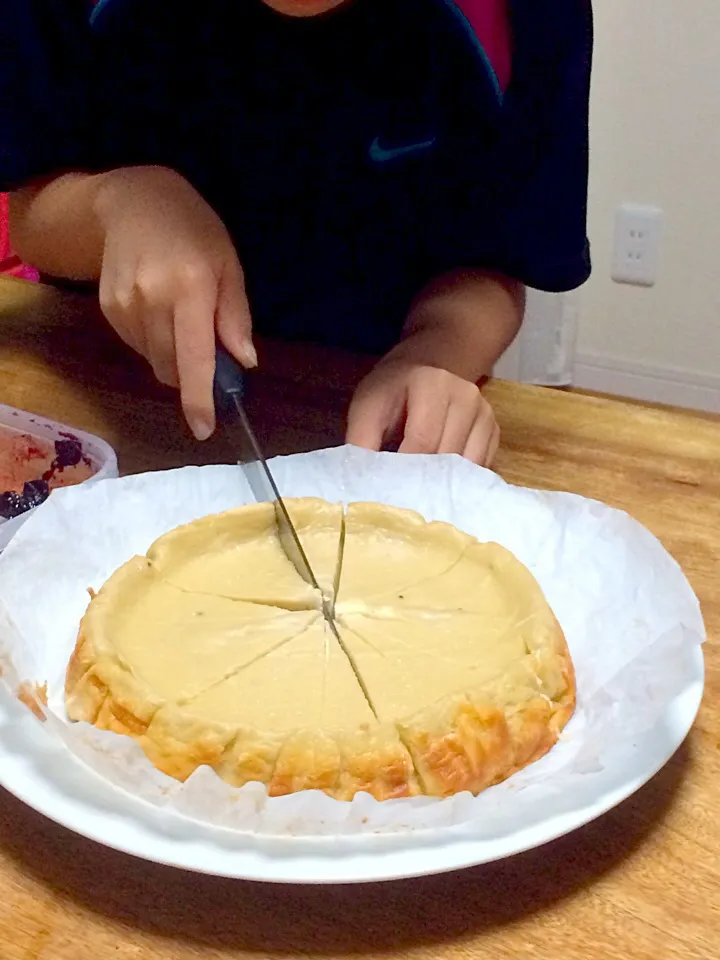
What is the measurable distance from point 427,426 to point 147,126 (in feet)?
1.70

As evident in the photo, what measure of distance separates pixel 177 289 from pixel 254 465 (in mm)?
161

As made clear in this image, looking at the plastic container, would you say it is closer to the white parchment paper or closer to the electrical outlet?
the white parchment paper

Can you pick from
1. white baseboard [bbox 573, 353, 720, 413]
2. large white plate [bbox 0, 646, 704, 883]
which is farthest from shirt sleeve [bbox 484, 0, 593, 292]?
white baseboard [bbox 573, 353, 720, 413]

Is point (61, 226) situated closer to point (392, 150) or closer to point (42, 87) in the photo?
point (42, 87)

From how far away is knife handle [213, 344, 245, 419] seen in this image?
0.89 m

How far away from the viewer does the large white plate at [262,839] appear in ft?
1.67

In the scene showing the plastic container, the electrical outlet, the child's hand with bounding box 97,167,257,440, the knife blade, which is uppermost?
the child's hand with bounding box 97,167,257,440

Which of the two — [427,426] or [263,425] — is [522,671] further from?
[263,425]

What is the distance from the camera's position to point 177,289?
34.6 inches

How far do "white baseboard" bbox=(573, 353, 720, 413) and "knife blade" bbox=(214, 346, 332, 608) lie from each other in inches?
64.1

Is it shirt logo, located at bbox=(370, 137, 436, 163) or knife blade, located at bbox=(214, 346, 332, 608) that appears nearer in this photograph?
knife blade, located at bbox=(214, 346, 332, 608)

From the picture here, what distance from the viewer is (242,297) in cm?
91

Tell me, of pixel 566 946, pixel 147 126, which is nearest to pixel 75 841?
pixel 566 946

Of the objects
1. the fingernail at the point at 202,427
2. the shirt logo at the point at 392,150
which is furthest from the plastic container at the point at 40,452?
the shirt logo at the point at 392,150
